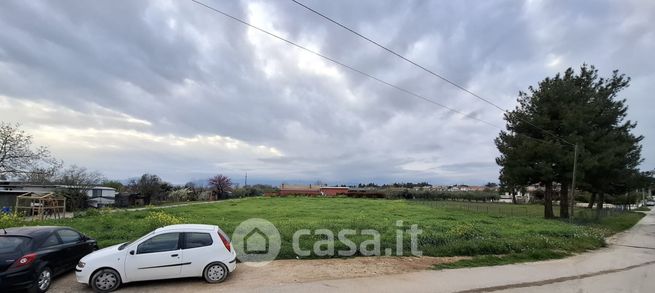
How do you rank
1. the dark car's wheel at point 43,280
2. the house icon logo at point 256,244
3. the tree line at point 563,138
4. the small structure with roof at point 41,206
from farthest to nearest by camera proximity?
the tree line at point 563,138 → the small structure with roof at point 41,206 → the house icon logo at point 256,244 → the dark car's wheel at point 43,280

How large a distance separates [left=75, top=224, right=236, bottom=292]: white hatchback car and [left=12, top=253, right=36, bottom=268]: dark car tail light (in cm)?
93

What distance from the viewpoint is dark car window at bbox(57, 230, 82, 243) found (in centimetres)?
1076

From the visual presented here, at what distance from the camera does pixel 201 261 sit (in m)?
9.78

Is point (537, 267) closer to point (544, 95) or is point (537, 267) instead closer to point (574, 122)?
point (574, 122)

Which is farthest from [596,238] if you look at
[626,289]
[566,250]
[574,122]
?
[574,122]

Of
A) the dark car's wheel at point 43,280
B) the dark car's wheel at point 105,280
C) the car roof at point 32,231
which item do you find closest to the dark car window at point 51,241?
the car roof at point 32,231

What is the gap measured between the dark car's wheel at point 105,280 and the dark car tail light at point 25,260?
4.29 ft

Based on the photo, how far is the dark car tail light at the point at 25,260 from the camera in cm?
870

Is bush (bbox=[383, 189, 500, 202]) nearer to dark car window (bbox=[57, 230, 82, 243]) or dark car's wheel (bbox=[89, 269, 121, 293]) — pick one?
dark car window (bbox=[57, 230, 82, 243])

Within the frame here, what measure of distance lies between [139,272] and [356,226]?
416 inches

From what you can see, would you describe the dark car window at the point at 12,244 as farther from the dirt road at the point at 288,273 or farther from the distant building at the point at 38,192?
the distant building at the point at 38,192

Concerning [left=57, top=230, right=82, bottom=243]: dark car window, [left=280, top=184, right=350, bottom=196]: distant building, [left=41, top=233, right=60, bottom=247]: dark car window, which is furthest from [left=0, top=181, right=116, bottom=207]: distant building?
[left=280, top=184, right=350, bottom=196]: distant building

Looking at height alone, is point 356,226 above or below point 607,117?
below

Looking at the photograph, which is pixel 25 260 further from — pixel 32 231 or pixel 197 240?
pixel 197 240
